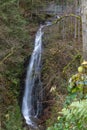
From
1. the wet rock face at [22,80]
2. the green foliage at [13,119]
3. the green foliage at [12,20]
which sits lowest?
the green foliage at [13,119]

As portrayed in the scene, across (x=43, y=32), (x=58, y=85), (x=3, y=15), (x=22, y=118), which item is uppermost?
(x=3, y=15)

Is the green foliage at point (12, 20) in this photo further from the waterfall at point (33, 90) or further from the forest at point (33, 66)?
the waterfall at point (33, 90)

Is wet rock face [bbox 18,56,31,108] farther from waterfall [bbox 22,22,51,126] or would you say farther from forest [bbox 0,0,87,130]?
waterfall [bbox 22,22,51,126]

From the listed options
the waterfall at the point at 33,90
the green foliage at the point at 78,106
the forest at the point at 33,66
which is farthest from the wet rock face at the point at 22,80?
the green foliage at the point at 78,106

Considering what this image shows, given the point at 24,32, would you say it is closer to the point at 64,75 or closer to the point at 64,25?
the point at 64,25

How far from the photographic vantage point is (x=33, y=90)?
14.2m

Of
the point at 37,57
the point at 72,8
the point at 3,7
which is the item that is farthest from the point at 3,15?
the point at 72,8

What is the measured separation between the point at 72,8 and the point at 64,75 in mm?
5560

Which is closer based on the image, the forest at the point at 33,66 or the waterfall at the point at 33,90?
the forest at the point at 33,66

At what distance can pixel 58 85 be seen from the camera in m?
11.2

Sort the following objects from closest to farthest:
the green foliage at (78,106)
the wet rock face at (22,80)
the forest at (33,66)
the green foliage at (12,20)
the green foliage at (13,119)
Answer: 1. the green foliage at (78,106)
2. the green foliage at (13,119)
3. the forest at (33,66)
4. the green foliage at (12,20)
5. the wet rock face at (22,80)

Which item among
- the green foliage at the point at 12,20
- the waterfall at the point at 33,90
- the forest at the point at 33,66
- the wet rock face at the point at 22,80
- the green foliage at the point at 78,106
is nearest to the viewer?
the green foliage at the point at 78,106

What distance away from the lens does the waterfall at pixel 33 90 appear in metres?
13.4

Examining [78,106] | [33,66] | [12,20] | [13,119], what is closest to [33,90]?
[33,66]
